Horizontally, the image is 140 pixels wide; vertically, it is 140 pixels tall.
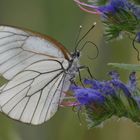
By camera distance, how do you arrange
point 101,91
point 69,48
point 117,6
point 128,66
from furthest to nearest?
point 69,48, point 101,91, point 117,6, point 128,66

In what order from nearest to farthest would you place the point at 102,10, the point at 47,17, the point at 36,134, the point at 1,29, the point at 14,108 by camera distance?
the point at 102,10 < the point at 1,29 < the point at 14,108 < the point at 36,134 < the point at 47,17

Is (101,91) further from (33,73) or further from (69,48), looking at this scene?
(69,48)

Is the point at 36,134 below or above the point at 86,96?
below

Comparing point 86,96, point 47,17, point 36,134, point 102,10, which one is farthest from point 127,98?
point 47,17

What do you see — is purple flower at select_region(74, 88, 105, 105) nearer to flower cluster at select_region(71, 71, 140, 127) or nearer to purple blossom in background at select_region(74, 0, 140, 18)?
flower cluster at select_region(71, 71, 140, 127)

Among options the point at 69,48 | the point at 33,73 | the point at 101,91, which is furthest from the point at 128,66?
the point at 69,48

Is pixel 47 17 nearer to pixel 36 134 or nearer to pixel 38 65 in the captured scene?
pixel 36 134
